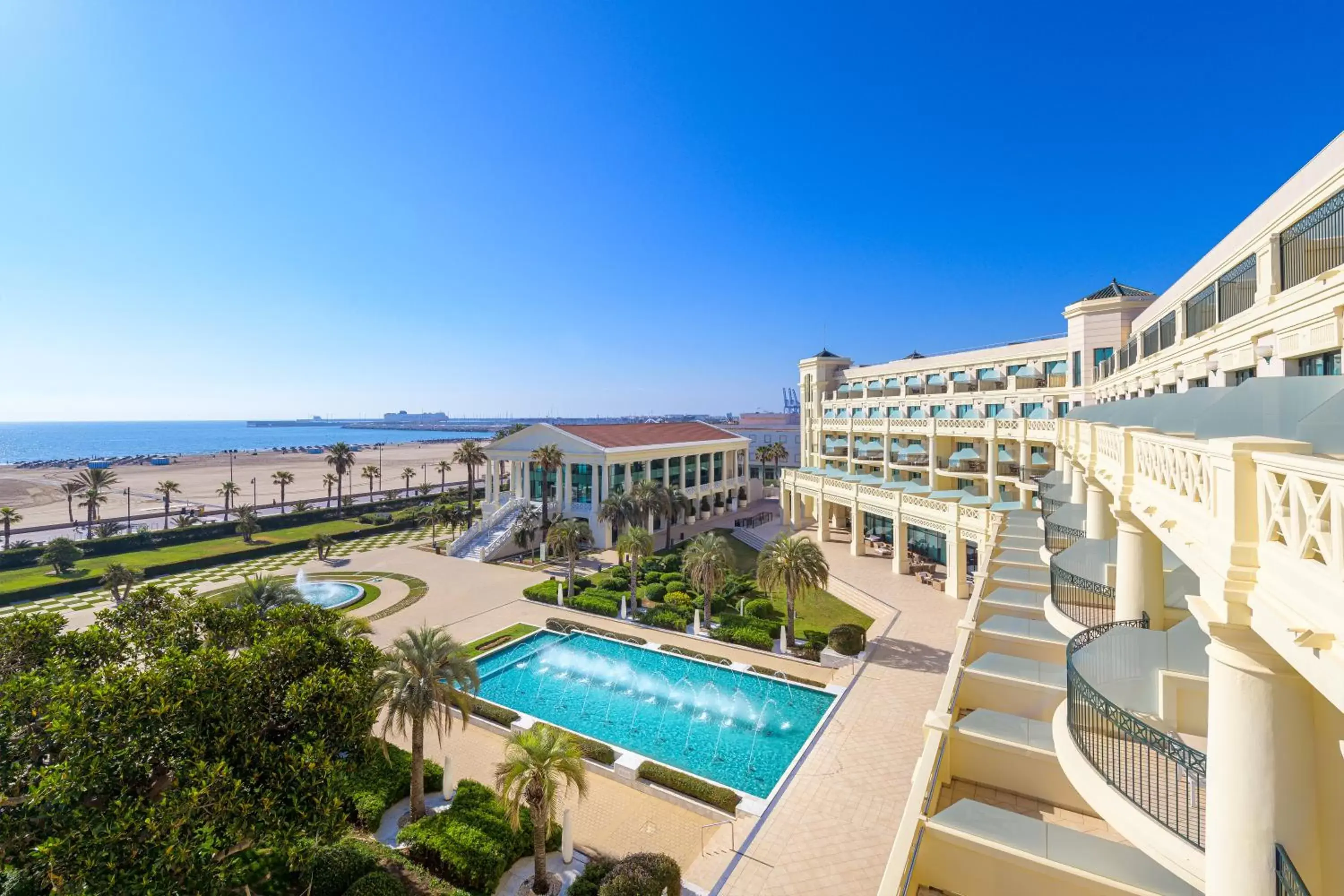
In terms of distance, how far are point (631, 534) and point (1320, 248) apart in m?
32.0

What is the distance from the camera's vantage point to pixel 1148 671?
9.16 meters

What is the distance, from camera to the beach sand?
3489 inches

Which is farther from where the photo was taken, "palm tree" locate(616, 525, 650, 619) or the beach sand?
the beach sand

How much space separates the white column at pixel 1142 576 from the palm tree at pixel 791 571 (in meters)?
18.2

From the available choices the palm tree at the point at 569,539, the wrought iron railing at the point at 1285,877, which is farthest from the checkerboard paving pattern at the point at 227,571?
the wrought iron railing at the point at 1285,877

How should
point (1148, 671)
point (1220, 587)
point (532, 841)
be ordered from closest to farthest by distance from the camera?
point (1220, 587)
point (1148, 671)
point (532, 841)

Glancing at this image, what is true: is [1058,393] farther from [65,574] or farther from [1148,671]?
[65,574]

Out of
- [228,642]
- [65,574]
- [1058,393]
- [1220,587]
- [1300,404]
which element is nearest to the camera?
[1220,587]

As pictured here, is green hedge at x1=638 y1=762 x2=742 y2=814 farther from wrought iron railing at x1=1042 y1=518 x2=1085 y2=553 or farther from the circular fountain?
the circular fountain

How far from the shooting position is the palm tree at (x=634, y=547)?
117 ft

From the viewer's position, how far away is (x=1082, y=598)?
13258mm

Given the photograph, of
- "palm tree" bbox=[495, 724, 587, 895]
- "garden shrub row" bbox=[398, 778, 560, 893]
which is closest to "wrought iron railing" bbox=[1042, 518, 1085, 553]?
"palm tree" bbox=[495, 724, 587, 895]

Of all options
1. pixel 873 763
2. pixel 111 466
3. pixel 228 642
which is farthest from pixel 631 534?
pixel 111 466

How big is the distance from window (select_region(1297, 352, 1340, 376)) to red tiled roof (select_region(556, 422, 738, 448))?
47137 mm
